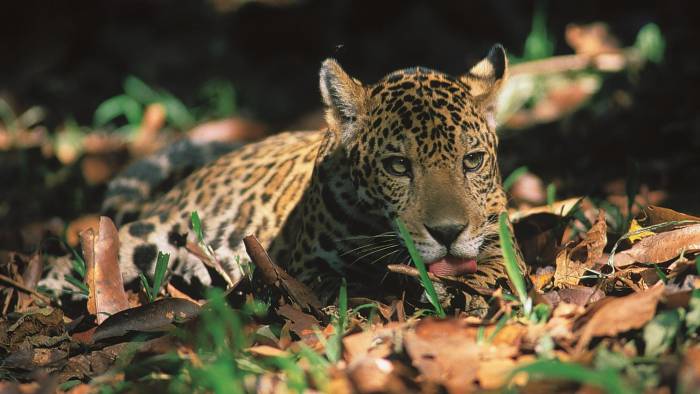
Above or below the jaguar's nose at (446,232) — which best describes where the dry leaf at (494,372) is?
below

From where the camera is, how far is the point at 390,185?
5715 millimetres

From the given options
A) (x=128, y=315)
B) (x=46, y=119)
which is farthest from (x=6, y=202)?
(x=128, y=315)

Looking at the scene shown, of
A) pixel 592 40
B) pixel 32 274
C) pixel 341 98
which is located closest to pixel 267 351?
pixel 341 98

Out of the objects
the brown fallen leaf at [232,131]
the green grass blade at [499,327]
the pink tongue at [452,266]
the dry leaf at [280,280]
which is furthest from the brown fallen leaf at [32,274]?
the brown fallen leaf at [232,131]

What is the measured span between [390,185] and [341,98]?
0.86 meters

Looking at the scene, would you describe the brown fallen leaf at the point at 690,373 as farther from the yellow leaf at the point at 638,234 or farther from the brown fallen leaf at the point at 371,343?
the yellow leaf at the point at 638,234

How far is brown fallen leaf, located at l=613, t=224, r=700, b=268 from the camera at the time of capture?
551cm

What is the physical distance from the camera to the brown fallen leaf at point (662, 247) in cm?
551

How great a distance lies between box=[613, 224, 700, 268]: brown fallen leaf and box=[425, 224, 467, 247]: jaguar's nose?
1.15 meters

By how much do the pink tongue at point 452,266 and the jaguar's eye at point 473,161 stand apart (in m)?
0.65

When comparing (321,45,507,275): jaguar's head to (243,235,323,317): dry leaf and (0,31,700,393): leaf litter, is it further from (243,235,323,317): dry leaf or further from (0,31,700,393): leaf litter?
(243,235,323,317): dry leaf

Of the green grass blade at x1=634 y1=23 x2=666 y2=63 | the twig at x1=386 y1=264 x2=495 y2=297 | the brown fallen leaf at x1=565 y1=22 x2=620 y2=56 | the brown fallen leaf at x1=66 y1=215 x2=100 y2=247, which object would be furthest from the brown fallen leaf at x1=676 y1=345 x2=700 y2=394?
the brown fallen leaf at x1=565 y1=22 x2=620 y2=56

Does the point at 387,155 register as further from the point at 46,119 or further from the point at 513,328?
the point at 46,119

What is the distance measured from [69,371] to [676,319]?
11.3ft
